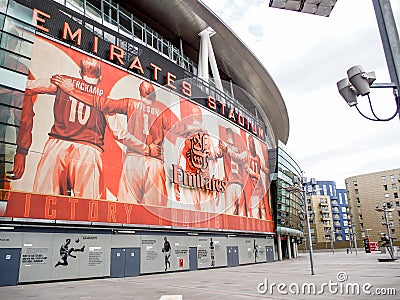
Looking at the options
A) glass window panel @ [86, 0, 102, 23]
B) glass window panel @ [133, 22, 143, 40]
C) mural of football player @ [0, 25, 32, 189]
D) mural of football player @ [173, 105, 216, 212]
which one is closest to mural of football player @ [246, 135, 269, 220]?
mural of football player @ [173, 105, 216, 212]

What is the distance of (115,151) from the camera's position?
27156mm

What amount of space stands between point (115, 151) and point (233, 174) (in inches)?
726

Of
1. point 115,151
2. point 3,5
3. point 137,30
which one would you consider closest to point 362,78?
point 115,151

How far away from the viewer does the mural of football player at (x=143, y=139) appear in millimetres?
27078

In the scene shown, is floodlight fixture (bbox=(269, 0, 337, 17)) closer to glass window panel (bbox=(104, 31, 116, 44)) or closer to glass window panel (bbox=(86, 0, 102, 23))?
glass window panel (bbox=(104, 31, 116, 44))

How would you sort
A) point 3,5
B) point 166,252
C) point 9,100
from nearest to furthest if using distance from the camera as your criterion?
point 9,100 < point 3,5 < point 166,252

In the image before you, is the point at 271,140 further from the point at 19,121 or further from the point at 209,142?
the point at 19,121

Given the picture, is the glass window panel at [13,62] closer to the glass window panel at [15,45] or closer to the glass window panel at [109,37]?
the glass window panel at [15,45]

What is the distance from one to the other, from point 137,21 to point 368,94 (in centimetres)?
4076

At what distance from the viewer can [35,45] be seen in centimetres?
2395

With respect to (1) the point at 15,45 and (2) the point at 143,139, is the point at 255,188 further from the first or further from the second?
(1) the point at 15,45

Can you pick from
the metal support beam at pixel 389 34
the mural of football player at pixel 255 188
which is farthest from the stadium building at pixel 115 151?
the metal support beam at pixel 389 34

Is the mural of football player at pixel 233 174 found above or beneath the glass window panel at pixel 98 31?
beneath

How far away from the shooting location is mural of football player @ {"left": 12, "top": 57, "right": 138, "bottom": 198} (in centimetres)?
2214
